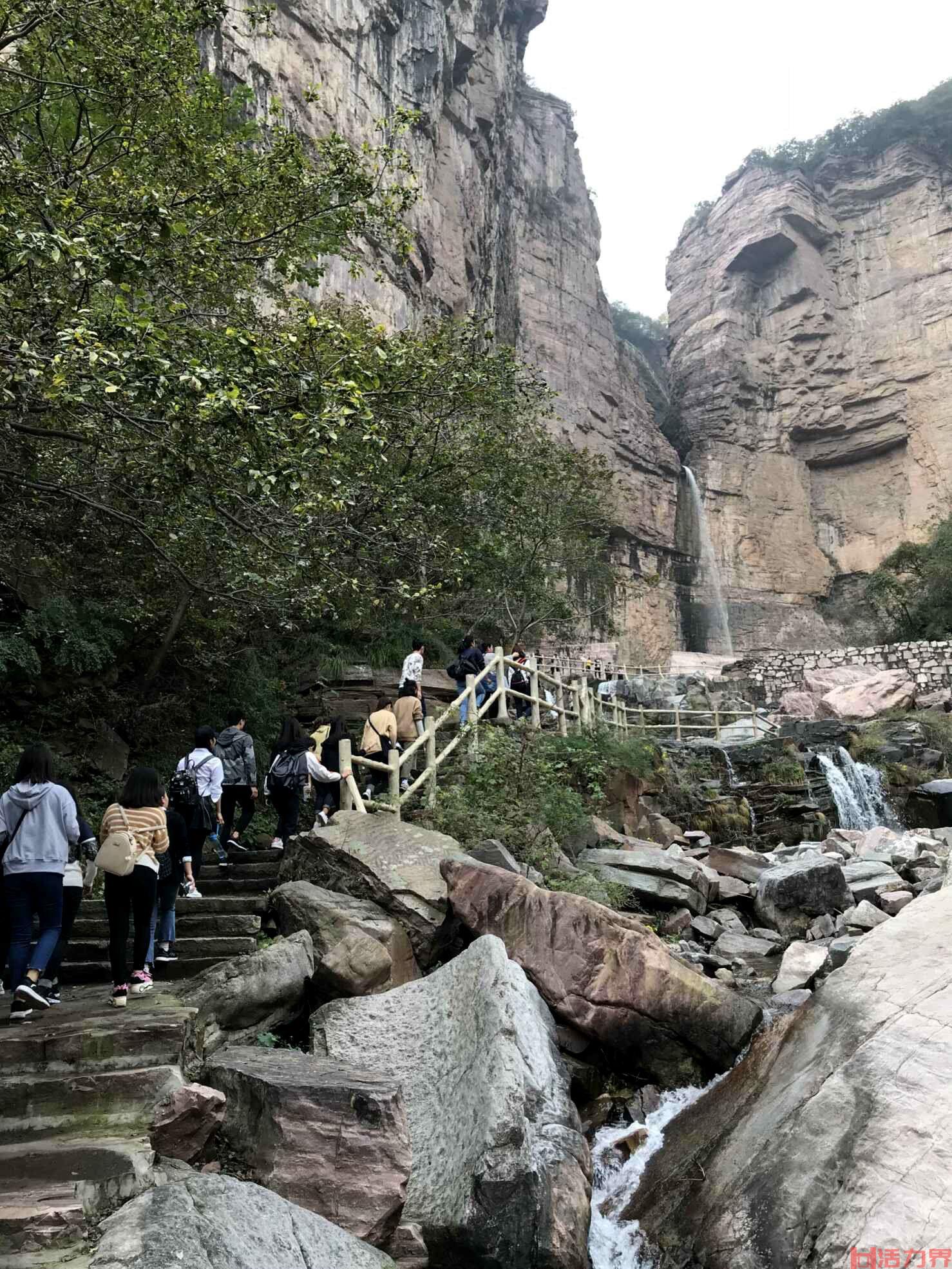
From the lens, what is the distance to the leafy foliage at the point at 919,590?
3005 cm

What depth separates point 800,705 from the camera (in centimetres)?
2658

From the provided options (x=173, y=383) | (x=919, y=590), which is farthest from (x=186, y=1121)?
(x=919, y=590)

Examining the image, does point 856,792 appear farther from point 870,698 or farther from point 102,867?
point 102,867

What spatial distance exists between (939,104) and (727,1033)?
55627mm

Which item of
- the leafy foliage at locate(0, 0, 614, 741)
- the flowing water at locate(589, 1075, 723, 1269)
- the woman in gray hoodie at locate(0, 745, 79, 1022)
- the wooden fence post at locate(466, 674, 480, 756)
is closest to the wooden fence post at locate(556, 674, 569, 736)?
the wooden fence post at locate(466, 674, 480, 756)

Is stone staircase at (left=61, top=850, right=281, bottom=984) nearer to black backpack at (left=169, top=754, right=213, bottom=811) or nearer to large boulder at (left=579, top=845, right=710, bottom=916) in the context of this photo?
black backpack at (left=169, top=754, right=213, bottom=811)

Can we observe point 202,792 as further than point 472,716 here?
No

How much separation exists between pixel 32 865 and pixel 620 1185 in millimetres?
3793

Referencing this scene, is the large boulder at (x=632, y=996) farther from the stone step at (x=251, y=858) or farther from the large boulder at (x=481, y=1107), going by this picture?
the stone step at (x=251, y=858)

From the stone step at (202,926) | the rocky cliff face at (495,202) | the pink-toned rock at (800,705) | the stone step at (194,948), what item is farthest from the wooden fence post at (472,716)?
the pink-toned rock at (800,705)

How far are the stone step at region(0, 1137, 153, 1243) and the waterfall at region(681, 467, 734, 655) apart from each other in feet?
124

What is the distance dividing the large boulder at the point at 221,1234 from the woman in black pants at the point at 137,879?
1.94 m

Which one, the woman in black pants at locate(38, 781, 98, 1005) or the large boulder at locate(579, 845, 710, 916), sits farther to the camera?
the large boulder at locate(579, 845, 710, 916)

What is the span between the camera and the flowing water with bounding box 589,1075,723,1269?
170 inches
